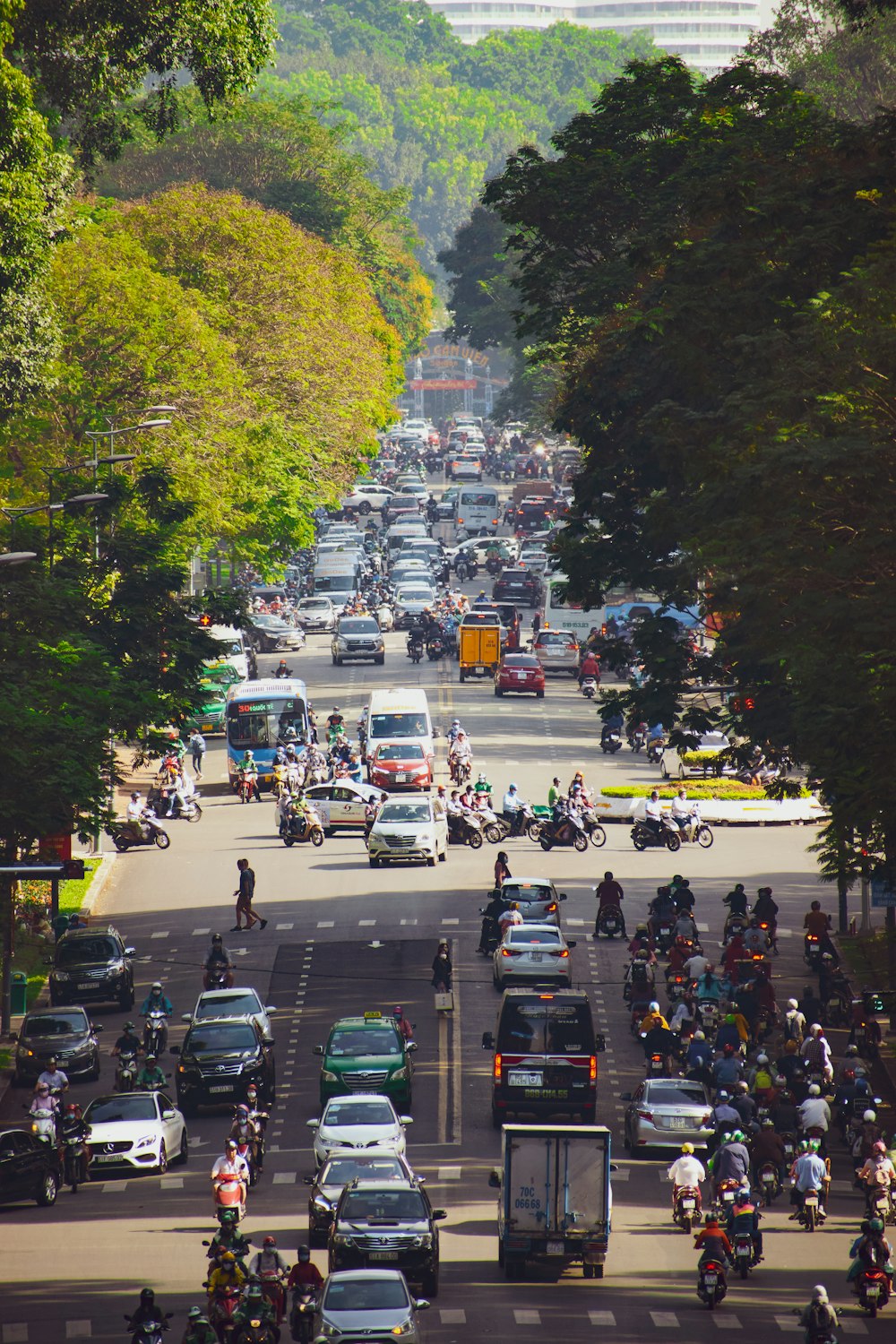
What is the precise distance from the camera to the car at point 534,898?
43.2 m

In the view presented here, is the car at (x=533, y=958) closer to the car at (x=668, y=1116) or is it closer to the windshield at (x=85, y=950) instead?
the car at (x=668, y=1116)


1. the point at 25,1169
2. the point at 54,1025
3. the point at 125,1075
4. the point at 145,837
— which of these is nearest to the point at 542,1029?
the point at 125,1075

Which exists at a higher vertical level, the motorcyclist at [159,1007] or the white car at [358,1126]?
the white car at [358,1126]

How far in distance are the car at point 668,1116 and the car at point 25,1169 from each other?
829 centimetres

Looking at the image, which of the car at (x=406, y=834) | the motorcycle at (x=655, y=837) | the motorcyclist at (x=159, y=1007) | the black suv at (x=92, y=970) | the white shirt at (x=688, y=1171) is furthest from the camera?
the motorcycle at (x=655, y=837)

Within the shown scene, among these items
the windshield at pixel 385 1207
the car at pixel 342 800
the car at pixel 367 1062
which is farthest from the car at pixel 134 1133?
the car at pixel 342 800

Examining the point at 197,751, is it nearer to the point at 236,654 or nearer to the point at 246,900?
the point at 236,654

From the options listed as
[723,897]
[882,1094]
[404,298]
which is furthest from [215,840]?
[404,298]

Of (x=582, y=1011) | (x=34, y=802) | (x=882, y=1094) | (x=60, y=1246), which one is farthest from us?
(x=34, y=802)

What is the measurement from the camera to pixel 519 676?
75.4 metres

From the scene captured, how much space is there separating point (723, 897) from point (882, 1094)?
1231cm

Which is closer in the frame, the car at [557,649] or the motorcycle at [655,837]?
the motorcycle at [655,837]

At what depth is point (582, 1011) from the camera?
3278 centimetres

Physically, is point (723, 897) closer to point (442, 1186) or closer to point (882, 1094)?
point (882, 1094)
